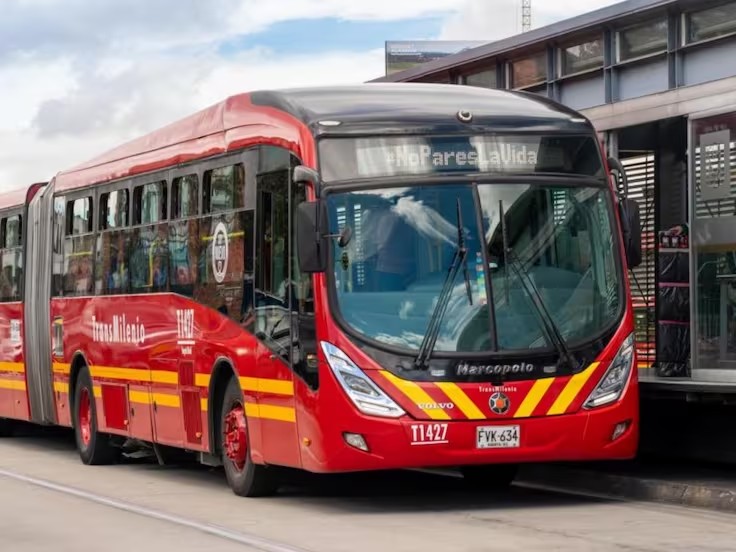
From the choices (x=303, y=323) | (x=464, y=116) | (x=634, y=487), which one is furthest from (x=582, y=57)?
(x=303, y=323)

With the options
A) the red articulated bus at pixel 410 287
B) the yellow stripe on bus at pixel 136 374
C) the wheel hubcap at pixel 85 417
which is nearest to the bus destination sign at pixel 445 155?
the red articulated bus at pixel 410 287

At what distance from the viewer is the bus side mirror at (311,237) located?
45.8 ft

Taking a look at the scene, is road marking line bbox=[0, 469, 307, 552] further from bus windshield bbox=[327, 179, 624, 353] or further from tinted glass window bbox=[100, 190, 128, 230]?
tinted glass window bbox=[100, 190, 128, 230]

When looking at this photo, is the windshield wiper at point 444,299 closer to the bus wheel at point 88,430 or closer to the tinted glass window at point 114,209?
the tinted glass window at point 114,209

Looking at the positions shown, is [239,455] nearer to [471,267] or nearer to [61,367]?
[471,267]

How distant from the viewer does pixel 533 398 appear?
14.1 metres

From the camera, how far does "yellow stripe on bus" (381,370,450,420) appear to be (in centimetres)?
1387

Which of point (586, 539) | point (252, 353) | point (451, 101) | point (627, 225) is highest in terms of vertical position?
point (451, 101)

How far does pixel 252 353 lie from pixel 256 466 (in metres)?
0.94

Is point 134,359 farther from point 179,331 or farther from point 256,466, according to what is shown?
point 256,466

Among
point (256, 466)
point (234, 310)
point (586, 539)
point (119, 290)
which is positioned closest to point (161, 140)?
point (119, 290)

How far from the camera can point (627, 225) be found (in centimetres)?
1509

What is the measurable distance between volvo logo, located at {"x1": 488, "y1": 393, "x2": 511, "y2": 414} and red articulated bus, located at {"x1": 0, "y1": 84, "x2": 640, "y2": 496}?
0.5 inches

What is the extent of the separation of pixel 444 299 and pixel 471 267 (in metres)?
0.36
